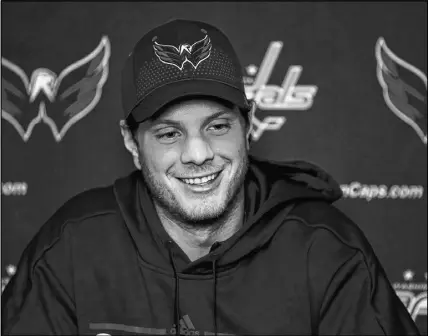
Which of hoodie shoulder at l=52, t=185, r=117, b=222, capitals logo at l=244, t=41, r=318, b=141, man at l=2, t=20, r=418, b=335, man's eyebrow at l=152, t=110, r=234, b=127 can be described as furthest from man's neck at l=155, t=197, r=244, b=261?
capitals logo at l=244, t=41, r=318, b=141

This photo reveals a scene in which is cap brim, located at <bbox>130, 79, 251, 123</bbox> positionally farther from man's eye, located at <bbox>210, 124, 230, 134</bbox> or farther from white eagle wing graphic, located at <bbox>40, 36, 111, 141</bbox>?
white eagle wing graphic, located at <bbox>40, 36, 111, 141</bbox>

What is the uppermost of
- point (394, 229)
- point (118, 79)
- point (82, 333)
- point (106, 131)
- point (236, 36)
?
point (236, 36)

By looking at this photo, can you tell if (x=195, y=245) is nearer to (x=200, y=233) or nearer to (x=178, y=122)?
(x=200, y=233)

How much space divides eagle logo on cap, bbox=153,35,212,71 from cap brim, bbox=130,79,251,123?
A: 0.14 ft

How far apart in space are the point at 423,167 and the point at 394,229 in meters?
0.21

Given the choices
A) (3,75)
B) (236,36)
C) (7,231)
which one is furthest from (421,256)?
(3,75)

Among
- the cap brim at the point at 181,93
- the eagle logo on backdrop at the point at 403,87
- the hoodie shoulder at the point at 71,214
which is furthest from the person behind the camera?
the eagle logo on backdrop at the point at 403,87

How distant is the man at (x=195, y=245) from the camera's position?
1.11 meters

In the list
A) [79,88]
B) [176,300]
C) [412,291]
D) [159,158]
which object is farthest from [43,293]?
[412,291]

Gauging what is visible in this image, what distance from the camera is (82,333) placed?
119 centimetres

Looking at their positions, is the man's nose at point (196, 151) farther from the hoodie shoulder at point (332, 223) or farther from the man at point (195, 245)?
the hoodie shoulder at point (332, 223)

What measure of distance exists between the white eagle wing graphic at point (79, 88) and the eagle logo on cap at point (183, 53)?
61 centimetres

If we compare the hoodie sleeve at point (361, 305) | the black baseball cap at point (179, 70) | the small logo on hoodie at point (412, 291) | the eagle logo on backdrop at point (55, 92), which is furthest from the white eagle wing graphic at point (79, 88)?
the small logo on hoodie at point (412, 291)

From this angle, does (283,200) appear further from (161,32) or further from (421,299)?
(421,299)
